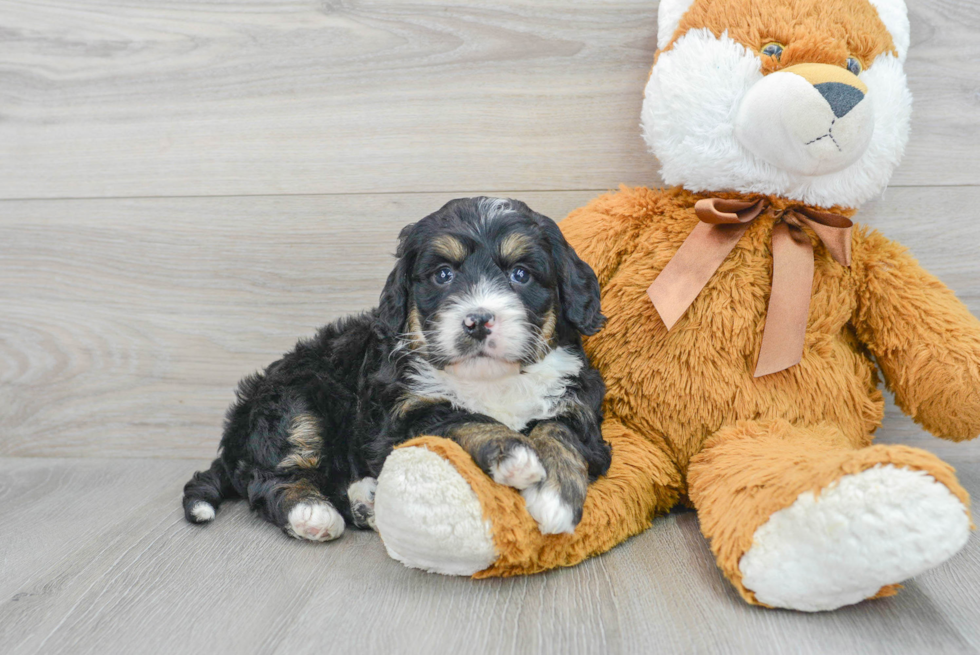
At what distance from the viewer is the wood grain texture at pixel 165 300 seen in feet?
7.54

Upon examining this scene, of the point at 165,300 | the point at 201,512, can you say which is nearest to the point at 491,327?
the point at 201,512

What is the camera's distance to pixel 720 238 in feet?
5.63

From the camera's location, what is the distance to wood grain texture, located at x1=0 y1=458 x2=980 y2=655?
49.1 inches

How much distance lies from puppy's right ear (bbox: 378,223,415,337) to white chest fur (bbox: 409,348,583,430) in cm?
11

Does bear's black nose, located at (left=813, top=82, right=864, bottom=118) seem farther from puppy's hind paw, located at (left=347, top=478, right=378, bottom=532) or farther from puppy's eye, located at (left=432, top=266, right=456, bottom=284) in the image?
puppy's hind paw, located at (left=347, top=478, right=378, bottom=532)

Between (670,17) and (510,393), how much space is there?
1.01 m

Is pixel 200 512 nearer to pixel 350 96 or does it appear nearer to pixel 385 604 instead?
pixel 385 604

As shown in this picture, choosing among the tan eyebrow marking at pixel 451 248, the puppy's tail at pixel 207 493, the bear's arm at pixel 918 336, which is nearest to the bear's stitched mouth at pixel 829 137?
the bear's arm at pixel 918 336

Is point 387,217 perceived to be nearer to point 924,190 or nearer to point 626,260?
point 626,260

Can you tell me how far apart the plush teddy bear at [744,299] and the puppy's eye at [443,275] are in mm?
355

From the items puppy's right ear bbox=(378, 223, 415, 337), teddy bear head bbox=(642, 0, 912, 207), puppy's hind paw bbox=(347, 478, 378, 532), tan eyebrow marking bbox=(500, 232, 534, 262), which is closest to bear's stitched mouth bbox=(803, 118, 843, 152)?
teddy bear head bbox=(642, 0, 912, 207)

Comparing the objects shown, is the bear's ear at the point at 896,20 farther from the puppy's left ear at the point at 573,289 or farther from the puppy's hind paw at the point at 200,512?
the puppy's hind paw at the point at 200,512

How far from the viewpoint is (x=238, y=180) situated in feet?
7.56

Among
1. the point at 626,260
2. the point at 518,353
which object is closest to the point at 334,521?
the point at 518,353
